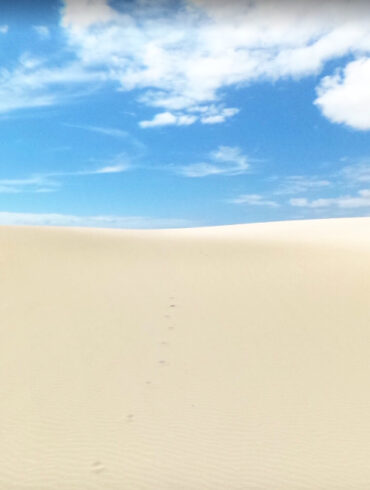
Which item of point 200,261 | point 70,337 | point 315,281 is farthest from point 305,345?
point 200,261

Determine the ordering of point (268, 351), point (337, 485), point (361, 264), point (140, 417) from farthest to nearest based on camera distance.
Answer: point (361, 264)
point (268, 351)
point (140, 417)
point (337, 485)

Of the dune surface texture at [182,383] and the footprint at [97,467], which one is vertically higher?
the dune surface texture at [182,383]

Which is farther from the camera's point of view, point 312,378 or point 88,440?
point 312,378

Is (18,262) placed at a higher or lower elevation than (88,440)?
higher

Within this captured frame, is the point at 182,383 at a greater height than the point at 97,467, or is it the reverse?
the point at 182,383

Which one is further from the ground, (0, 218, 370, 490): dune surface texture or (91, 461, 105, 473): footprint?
(0, 218, 370, 490): dune surface texture

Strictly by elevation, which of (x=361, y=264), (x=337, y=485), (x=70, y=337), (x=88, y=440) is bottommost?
(x=337, y=485)

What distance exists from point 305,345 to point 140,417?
3303 mm

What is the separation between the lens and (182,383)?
4855 millimetres

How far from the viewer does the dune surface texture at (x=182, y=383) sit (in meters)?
3.37

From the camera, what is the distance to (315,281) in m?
10.8

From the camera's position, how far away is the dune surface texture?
11.1 ft

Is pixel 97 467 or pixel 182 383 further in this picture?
pixel 182 383

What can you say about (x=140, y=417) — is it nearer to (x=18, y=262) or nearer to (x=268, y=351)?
(x=268, y=351)
